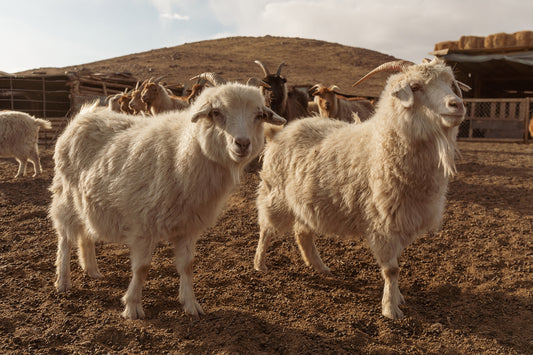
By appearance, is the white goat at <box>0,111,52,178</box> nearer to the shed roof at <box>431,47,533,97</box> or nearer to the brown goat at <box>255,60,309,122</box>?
the brown goat at <box>255,60,309,122</box>

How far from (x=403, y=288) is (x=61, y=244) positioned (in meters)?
3.48

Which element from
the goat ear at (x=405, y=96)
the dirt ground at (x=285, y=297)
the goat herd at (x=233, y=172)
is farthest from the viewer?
the goat ear at (x=405, y=96)

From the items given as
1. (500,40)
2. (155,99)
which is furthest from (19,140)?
(500,40)

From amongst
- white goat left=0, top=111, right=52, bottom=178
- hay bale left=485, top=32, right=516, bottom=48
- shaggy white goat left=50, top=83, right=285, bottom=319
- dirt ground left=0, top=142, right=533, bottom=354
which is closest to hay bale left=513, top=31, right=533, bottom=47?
hay bale left=485, top=32, right=516, bottom=48

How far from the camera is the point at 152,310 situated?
12.3 feet

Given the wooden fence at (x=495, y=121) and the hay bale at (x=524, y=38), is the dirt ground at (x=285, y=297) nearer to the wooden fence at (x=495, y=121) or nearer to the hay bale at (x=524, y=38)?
the wooden fence at (x=495, y=121)

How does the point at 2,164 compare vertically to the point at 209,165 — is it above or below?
below

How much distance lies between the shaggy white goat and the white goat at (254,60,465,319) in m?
0.92

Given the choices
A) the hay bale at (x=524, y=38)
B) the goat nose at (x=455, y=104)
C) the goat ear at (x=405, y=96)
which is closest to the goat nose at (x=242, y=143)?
the goat ear at (x=405, y=96)

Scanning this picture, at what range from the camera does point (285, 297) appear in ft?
13.4

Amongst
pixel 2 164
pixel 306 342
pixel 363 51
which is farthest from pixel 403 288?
pixel 363 51

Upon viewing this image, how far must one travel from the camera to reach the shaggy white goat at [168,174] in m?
3.34

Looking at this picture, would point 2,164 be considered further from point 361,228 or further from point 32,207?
point 361,228

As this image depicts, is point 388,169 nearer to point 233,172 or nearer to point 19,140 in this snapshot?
point 233,172
